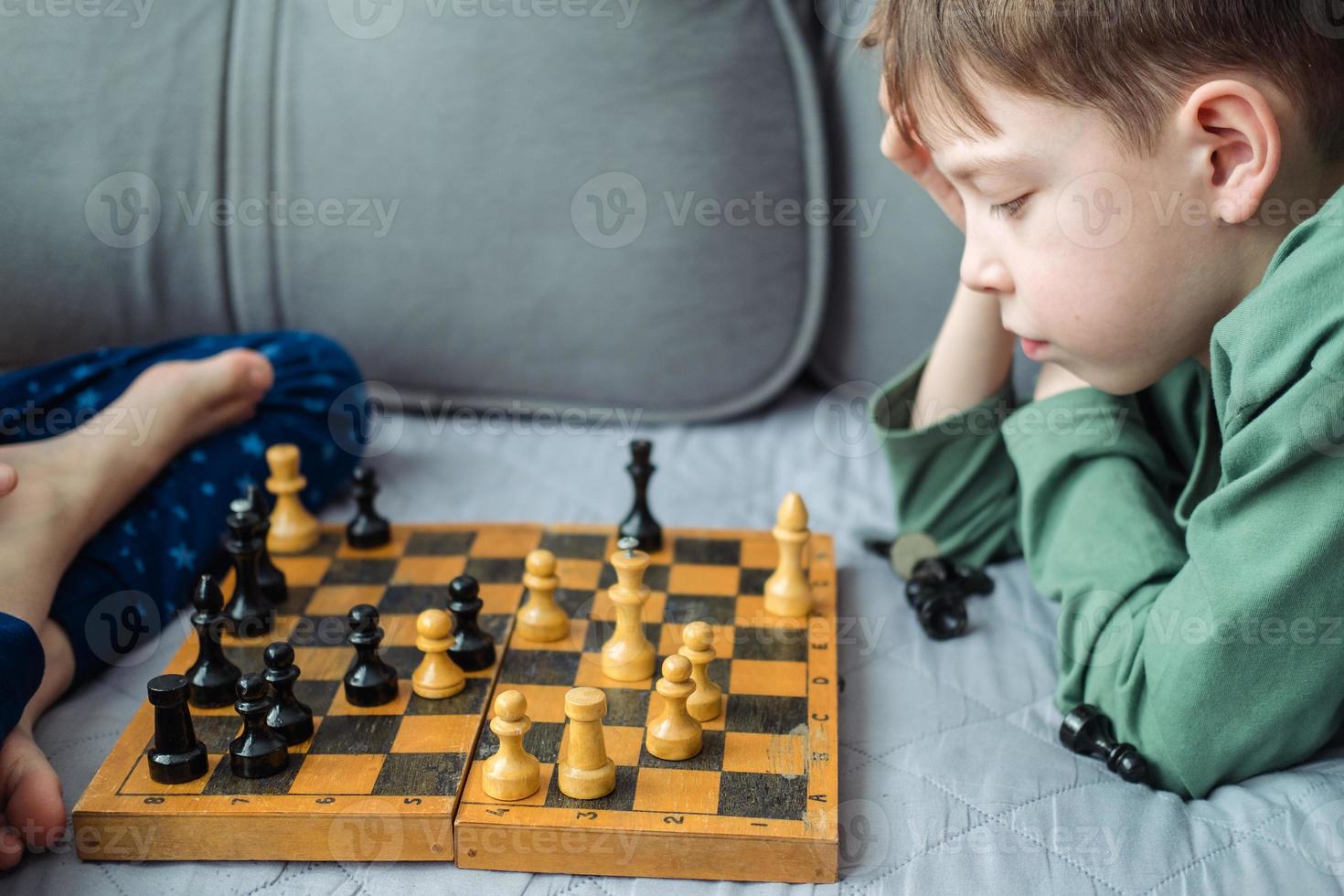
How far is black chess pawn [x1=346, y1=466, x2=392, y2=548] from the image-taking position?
1.26 metres

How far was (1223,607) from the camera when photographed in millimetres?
888

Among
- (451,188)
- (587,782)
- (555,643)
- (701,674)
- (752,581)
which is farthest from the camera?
(451,188)

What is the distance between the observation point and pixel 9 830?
2.84 feet

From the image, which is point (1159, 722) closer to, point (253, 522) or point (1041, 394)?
point (1041, 394)

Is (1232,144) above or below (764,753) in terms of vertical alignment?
above

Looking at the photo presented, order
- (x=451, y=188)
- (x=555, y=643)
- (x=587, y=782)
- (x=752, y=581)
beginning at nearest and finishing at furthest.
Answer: (x=587, y=782) → (x=555, y=643) → (x=752, y=581) → (x=451, y=188)

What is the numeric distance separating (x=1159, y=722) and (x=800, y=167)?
2.83ft

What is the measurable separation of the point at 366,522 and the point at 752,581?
0.39 metres

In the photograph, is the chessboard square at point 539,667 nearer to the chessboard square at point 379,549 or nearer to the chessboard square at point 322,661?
the chessboard square at point 322,661

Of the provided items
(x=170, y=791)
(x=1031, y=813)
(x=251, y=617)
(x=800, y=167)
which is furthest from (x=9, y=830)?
(x=800, y=167)

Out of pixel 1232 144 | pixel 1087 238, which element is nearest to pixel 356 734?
pixel 1087 238

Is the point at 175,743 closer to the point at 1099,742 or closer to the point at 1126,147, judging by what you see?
the point at 1099,742

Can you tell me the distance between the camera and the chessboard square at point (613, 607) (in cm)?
114

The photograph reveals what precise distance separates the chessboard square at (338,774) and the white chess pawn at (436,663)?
0.08 metres
